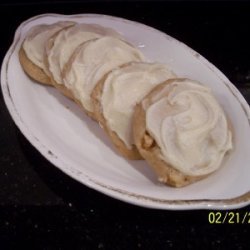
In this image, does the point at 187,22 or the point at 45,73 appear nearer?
the point at 45,73

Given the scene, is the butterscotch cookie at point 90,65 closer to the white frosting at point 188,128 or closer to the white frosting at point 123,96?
the white frosting at point 123,96

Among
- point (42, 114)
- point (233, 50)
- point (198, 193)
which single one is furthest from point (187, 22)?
point (198, 193)

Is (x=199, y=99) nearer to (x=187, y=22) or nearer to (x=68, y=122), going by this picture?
(x=68, y=122)

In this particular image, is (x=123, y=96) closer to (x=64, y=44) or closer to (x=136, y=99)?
(x=136, y=99)

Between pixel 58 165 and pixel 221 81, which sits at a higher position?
pixel 221 81

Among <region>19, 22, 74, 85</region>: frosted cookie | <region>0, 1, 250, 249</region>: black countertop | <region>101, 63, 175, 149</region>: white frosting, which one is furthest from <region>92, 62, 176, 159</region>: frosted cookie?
<region>19, 22, 74, 85</region>: frosted cookie

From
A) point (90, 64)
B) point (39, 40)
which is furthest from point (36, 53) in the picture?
point (90, 64)
